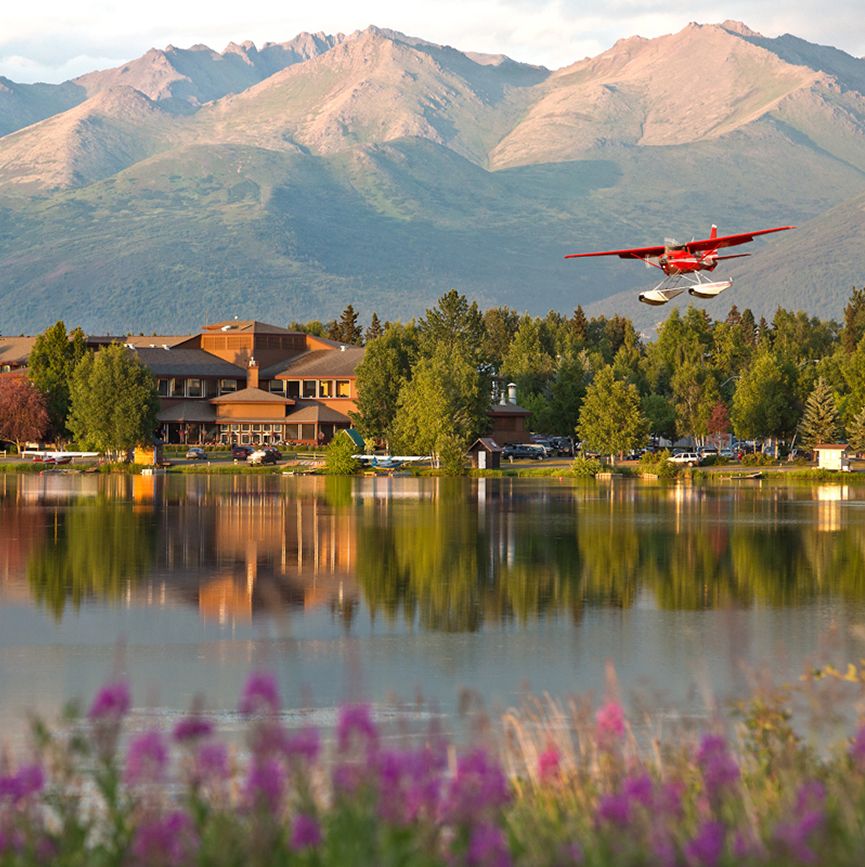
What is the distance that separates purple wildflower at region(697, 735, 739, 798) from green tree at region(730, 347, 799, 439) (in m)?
102

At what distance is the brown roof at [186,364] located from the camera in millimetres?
134125

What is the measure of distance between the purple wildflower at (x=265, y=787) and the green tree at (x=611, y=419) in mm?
93013

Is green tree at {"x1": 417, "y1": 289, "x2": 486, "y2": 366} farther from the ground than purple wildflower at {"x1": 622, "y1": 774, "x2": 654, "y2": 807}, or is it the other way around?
green tree at {"x1": 417, "y1": 289, "x2": 486, "y2": 366}

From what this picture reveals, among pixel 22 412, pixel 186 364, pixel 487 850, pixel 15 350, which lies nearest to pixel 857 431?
pixel 22 412

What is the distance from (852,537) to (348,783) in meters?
42.6

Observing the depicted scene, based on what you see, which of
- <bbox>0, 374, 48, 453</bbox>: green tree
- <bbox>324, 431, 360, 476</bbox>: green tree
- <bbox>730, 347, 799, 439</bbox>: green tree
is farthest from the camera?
<bbox>730, 347, 799, 439</bbox>: green tree

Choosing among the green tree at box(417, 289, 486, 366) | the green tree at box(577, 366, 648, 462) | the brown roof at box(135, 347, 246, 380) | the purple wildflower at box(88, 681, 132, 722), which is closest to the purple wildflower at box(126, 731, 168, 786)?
the purple wildflower at box(88, 681, 132, 722)

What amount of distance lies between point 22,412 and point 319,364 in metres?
30.7

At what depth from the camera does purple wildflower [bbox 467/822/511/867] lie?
340 inches

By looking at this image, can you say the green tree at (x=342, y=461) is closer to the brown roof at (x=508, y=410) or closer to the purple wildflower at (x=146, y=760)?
the brown roof at (x=508, y=410)

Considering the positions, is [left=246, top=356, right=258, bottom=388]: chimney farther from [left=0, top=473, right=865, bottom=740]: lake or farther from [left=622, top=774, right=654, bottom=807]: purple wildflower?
[left=622, top=774, right=654, bottom=807]: purple wildflower

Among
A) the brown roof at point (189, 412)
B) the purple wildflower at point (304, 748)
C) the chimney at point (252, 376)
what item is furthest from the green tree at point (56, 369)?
the purple wildflower at point (304, 748)

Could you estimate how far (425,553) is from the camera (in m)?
43.4

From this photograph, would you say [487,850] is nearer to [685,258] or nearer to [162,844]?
[162,844]
